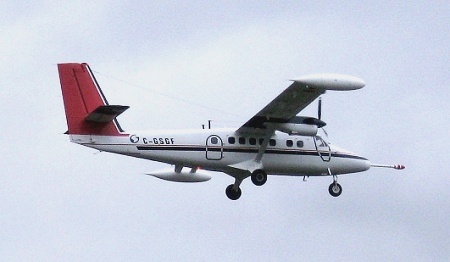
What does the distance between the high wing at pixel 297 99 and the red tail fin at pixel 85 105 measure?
6.23m

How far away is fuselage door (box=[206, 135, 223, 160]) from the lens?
7869cm

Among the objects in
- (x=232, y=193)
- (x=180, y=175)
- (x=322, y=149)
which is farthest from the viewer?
(x=180, y=175)

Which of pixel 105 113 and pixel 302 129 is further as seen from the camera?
pixel 302 129

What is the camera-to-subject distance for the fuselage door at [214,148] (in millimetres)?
78688

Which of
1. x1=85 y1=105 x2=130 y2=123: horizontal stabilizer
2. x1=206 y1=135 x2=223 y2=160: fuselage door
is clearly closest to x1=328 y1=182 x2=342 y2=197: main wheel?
x1=206 y1=135 x2=223 y2=160: fuselage door

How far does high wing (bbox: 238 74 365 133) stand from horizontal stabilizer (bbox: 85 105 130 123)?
20.3ft

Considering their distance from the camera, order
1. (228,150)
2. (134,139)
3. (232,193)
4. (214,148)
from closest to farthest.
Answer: (134,139) → (214,148) → (228,150) → (232,193)

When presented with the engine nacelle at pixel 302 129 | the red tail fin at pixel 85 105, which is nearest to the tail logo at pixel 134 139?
the red tail fin at pixel 85 105

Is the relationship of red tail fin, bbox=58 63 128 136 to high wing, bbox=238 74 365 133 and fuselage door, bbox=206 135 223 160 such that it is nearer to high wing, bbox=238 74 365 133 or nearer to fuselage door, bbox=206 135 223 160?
fuselage door, bbox=206 135 223 160

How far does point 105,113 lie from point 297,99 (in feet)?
27.1

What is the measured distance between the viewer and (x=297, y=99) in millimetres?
78000

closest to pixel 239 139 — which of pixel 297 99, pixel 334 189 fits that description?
pixel 297 99

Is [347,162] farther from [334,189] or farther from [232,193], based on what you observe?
[232,193]

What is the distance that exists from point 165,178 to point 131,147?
6.36 meters
